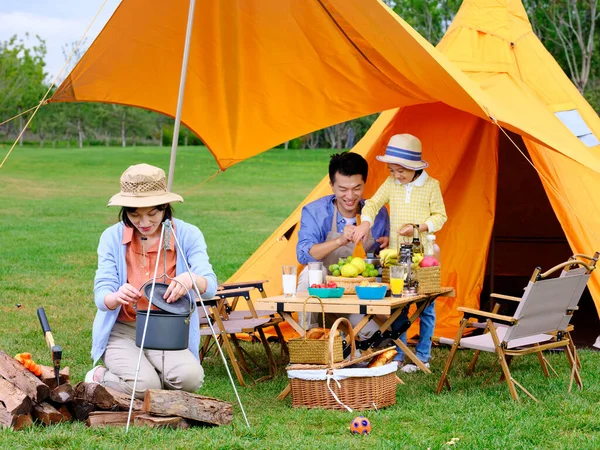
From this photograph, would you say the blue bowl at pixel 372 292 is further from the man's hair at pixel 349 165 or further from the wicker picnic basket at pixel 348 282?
the man's hair at pixel 349 165

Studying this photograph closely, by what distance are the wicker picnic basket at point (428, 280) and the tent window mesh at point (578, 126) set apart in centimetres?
178

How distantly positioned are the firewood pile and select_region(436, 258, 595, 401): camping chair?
1.40 metres

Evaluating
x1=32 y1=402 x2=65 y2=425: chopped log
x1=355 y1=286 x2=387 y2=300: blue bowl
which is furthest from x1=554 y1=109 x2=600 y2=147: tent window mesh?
x1=32 y1=402 x2=65 y2=425: chopped log

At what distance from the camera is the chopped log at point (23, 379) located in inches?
151

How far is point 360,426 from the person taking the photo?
390cm

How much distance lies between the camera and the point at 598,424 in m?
4.12

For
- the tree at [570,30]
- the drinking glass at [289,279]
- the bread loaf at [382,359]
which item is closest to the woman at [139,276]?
the drinking glass at [289,279]

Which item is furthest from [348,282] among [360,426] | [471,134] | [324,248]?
[471,134]

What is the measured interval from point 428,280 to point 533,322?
61cm

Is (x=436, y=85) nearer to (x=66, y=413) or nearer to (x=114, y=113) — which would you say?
(x=66, y=413)

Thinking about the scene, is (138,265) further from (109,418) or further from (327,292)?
(327,292)

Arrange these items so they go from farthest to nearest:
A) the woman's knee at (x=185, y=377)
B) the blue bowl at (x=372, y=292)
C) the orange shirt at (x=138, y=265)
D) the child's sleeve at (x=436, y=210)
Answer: the child's sleeve at (x=436, y=210) → the blue bowl at (x=372, y=292) → the orange shirt at (x=138, y=265) → the woman's knee at (x=185, y=377)

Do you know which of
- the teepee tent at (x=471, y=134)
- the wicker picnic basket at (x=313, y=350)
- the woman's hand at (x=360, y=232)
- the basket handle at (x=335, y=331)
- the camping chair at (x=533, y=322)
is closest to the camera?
the basket handle at (x=335, y=331)

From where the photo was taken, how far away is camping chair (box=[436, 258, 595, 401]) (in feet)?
15.0
